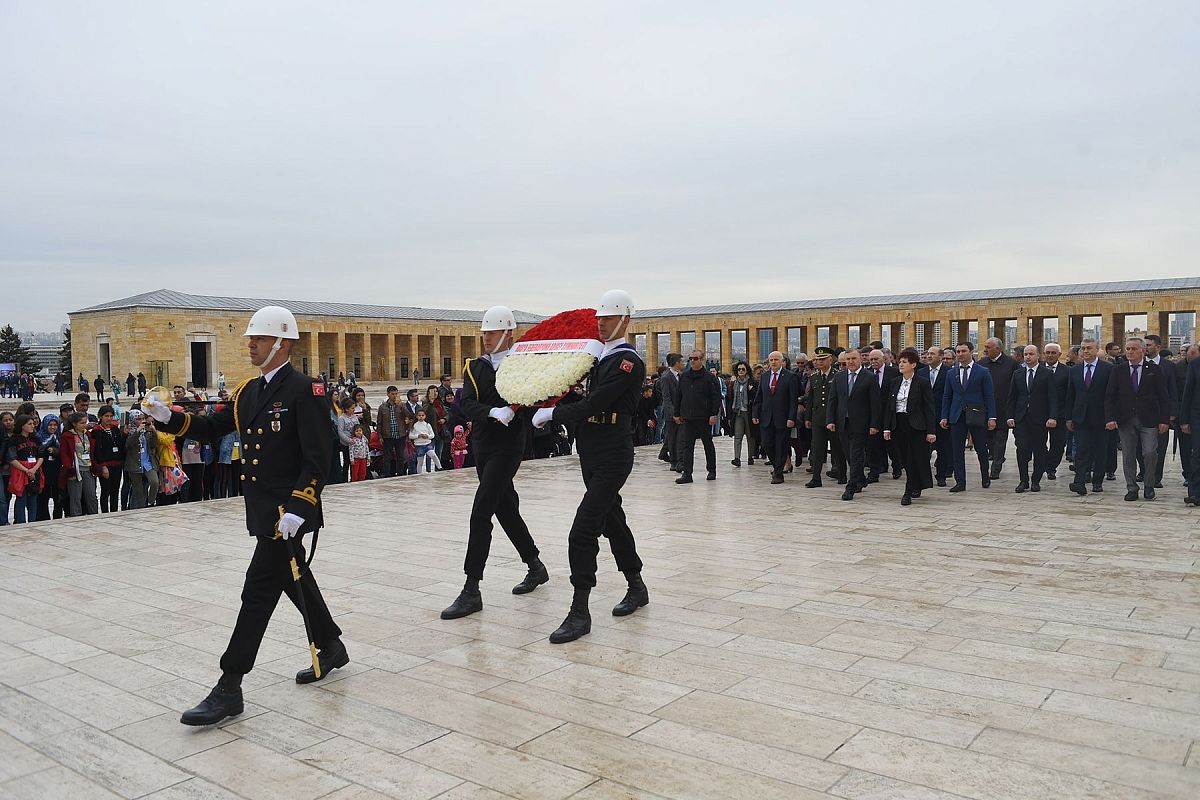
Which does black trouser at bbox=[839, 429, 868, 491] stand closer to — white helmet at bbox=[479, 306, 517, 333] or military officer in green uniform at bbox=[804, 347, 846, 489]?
military officer in green uniform at bbox=[804, 347, 846, 489]

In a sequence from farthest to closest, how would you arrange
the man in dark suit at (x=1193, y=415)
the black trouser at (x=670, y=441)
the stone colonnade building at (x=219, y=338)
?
the stone colonnade building at (x=219, y=338), the black trouser at (x=670, y=441), the man in dark suit at (x=1193, y=415)

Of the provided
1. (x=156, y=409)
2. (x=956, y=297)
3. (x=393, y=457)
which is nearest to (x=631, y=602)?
(x=156, y=409)

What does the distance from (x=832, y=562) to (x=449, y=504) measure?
5.40 m

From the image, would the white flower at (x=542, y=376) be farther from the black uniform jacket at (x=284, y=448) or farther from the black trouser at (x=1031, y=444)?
the black trouser at (x=1031, y=444)

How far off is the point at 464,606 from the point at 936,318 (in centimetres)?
5074

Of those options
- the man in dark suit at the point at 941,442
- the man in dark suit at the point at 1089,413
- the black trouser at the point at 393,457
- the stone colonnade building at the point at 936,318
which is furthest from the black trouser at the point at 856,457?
the stone colonnade building at the point at 936,318

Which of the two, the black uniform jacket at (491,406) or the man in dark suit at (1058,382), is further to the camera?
the man in dark suit at (1058,382)

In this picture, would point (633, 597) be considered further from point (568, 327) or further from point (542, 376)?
point (568, 327)

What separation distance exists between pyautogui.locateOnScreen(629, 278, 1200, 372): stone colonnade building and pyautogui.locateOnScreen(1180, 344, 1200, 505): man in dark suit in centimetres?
3015

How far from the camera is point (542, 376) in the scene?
5.70 meters

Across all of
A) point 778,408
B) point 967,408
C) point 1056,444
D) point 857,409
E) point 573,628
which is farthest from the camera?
point 778,408

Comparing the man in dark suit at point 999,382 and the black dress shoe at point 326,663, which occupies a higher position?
the man in dark suit at point 999,382

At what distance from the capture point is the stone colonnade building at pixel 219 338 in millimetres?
51938

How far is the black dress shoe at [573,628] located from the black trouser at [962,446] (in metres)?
7.76
